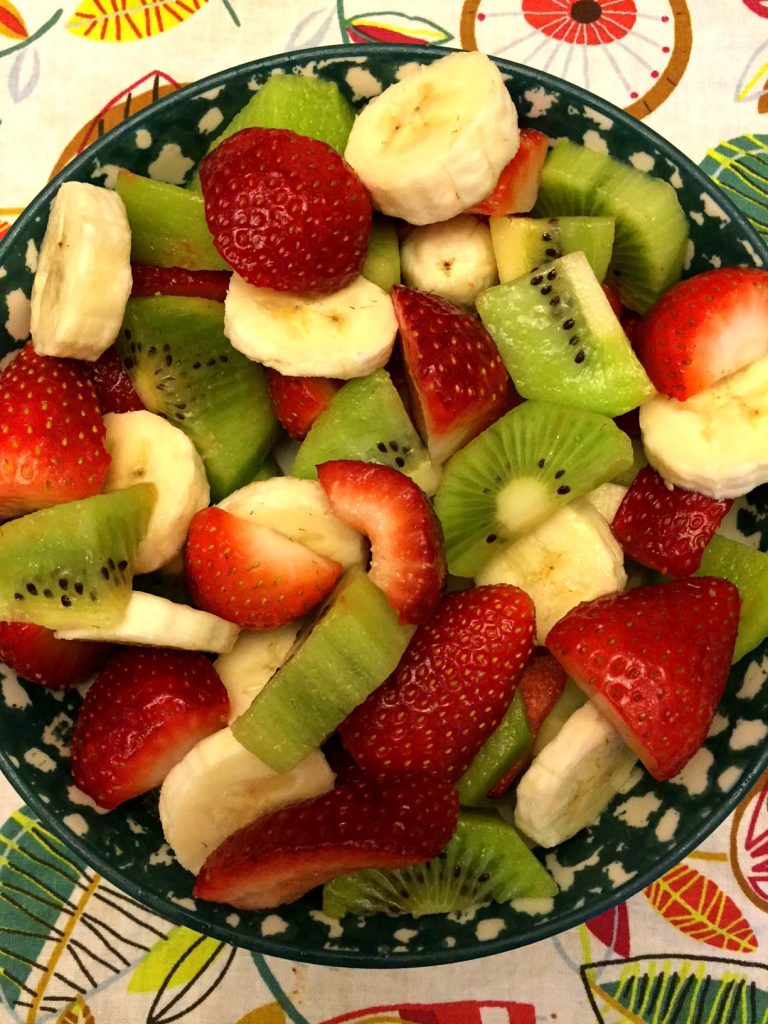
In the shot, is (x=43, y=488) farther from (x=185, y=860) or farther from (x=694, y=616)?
(x=694, y=616)

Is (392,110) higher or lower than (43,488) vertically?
higher

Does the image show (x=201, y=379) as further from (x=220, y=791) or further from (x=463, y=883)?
(x=463, y=883)

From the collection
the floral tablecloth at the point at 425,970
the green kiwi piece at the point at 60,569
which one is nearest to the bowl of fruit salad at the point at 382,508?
the green kiwi piece at the point at 60,569

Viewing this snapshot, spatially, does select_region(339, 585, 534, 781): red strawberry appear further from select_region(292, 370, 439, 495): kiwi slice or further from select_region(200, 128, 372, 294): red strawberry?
select_region(200, 128, 372, 294): red strawberry

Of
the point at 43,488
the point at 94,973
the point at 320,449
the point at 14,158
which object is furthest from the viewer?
the point at 14,158

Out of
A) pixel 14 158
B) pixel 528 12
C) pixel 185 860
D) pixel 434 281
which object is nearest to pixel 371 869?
pixel 185 860
